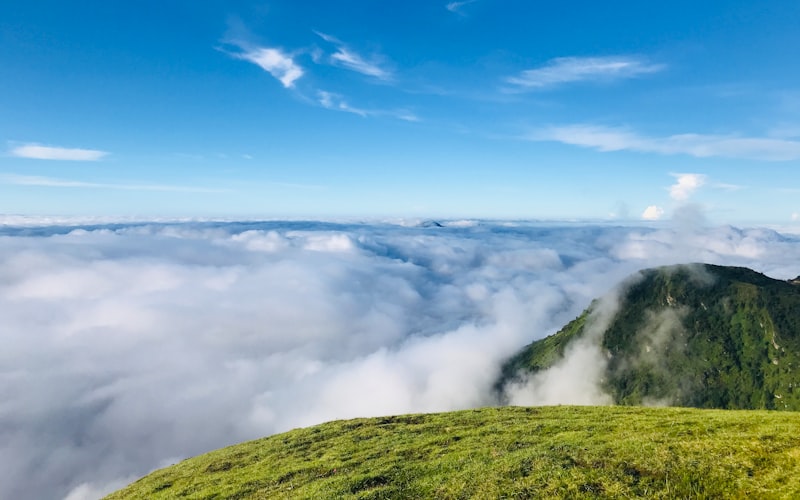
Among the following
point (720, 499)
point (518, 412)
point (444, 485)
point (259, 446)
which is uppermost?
point (720, 499)

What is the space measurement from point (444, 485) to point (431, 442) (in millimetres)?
14605

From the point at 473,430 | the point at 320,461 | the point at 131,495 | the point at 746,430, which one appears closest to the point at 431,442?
the point at 473,430

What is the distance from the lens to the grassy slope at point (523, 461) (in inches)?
704

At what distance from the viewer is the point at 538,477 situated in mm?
20516

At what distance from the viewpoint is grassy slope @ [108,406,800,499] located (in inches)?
704

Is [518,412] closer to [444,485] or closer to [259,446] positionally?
[444,485]

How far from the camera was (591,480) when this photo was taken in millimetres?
19266

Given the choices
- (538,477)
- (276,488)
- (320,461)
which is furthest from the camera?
(320,461)

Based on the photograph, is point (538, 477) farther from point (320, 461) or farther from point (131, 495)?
point (131, 495)

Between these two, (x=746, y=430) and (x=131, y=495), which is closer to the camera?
(x=746, y=430)

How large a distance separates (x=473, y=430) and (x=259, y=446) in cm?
2861

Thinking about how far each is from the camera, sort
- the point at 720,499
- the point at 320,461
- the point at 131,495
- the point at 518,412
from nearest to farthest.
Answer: the point at 720,499 → the point at 320,461 → the point at 131,495 → the point at 518,412

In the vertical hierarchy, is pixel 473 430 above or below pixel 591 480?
below

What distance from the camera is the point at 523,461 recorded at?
23.7 metres
